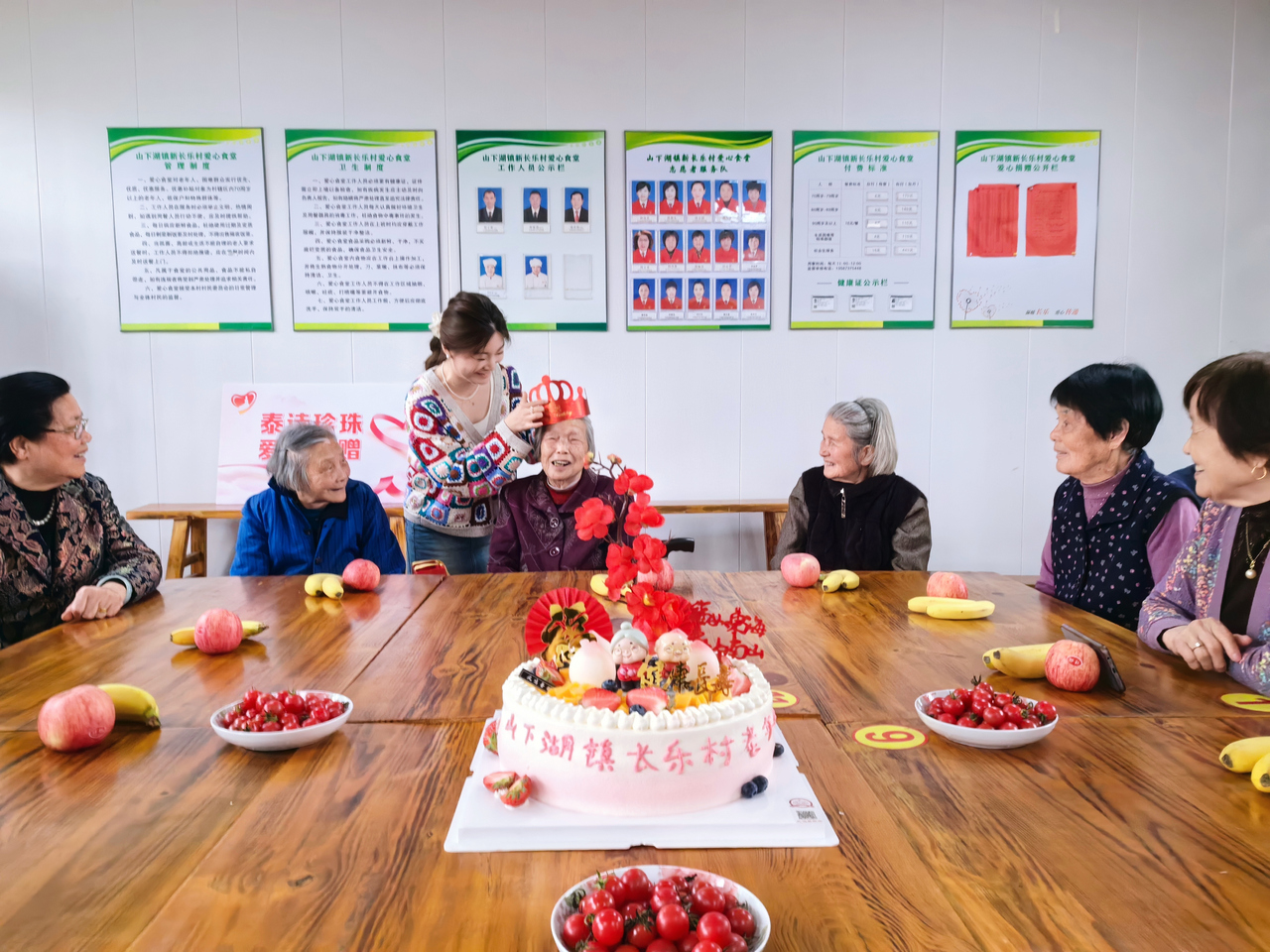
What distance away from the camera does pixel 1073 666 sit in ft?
4.59

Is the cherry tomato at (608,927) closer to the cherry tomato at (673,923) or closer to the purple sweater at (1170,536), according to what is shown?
the cherry tomato at (673,923)

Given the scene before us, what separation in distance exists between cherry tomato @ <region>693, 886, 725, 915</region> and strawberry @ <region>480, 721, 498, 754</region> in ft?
1.62

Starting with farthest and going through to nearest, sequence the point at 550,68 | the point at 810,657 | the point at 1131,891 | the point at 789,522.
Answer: the point at 550,68, the point at 789,522, the point at 810,657, the point at 1131,891

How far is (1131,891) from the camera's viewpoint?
2.72ft

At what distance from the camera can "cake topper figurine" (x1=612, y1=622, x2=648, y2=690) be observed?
1.09 m

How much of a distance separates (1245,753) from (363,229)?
3681 millimetres

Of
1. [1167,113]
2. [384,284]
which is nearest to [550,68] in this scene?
[384,284]

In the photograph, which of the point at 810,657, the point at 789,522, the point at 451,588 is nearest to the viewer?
the point at 810,657

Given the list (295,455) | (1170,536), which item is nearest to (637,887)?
(1170,536)

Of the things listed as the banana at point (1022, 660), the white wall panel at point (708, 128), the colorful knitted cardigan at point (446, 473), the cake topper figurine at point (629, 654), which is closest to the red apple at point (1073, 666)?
the banana at point (1022, 660)

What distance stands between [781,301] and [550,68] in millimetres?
1493

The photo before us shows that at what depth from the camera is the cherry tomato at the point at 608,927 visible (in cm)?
69

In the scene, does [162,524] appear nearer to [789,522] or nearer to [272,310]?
[272,310]

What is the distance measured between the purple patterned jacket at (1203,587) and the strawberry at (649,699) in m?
1.15
